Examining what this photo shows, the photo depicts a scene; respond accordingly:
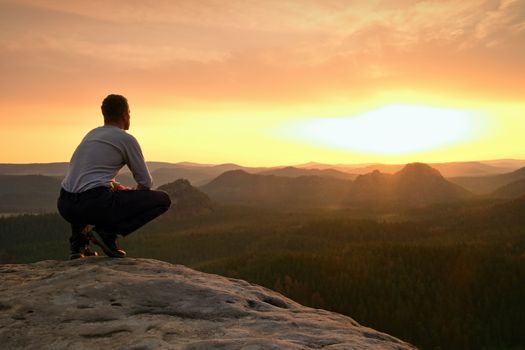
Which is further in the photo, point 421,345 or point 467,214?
point 467,214

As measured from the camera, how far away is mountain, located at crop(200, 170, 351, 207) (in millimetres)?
67562

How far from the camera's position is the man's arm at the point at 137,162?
642 cm

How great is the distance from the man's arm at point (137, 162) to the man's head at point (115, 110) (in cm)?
37

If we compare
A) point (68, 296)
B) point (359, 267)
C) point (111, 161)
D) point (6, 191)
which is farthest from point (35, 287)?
point (6, 191)

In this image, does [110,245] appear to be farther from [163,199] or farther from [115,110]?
[115,110]

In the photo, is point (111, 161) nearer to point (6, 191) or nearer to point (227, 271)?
point (227, 271)

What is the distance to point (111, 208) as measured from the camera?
6.34m

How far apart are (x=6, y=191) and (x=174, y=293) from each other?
11436 centimetres

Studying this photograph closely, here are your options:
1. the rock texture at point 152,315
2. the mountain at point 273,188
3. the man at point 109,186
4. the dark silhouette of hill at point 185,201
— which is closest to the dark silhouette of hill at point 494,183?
the mountain at point 273,188

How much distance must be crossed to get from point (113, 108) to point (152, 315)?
10.6 ft

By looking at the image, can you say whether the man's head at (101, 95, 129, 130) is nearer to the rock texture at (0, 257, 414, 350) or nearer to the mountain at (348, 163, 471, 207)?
the rock texture at (0, 257, 414, 350)

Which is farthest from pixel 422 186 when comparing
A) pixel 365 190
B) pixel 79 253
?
pixel 79 253

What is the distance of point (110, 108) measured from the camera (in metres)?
6.54

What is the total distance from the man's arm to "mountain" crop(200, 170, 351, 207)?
182 ft
